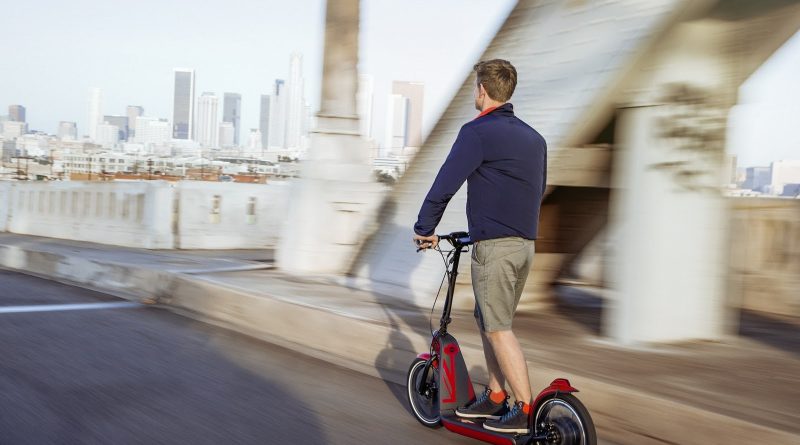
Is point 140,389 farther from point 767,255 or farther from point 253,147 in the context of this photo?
point 253,147

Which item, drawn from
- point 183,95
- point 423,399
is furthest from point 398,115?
point 183,95

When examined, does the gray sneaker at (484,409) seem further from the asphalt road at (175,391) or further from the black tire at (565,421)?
the black tire at (565,421)

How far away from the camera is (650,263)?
22.6 ft

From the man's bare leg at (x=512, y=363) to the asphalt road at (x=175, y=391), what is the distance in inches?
23.9

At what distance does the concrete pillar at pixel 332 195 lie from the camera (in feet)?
38.5

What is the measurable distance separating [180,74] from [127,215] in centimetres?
17167

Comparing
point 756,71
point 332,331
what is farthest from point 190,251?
point 756,71

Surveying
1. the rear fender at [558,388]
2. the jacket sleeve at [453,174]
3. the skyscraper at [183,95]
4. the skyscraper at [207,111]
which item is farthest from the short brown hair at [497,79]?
the skyscraper at [183,95]

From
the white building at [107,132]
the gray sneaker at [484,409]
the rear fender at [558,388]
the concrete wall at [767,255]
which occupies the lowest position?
the gray sneaker at [484,409]

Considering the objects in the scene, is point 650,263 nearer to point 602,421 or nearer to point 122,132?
point 602,421

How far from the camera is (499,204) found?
192 inches

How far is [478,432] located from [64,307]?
21.4 feet

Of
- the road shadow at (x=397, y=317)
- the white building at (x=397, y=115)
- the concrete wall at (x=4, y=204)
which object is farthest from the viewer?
the white building at (x=397, y=115)

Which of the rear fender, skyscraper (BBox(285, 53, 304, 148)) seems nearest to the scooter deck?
the rear fender
